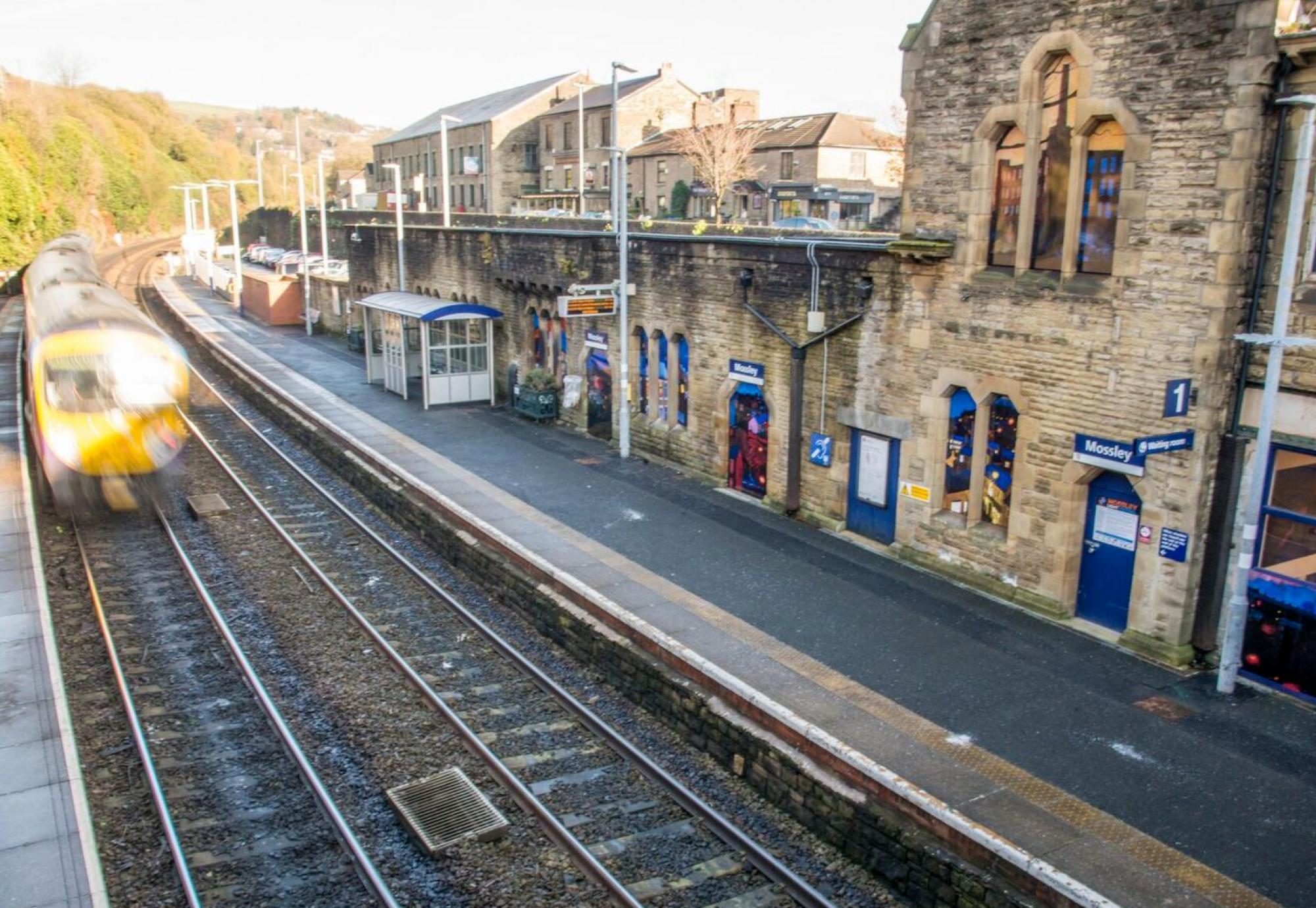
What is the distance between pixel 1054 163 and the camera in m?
12.8

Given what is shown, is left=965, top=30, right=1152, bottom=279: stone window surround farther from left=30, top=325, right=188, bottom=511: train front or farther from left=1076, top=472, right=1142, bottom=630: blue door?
left=30, top=325, right=188, bottom=511: train front

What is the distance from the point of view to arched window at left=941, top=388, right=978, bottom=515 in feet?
46.5

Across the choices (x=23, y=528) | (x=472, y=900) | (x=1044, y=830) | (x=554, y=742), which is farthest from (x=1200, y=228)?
(x=23, y=528)

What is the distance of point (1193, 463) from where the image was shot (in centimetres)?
1118

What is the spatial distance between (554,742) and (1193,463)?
7511mm

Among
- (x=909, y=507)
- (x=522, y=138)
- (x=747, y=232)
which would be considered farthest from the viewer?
(x=522, y=138)

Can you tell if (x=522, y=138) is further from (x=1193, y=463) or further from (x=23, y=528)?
(x=1193, y=463)

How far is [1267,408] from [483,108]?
240ft

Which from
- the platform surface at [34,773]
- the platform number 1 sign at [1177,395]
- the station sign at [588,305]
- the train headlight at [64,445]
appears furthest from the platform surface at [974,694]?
the platform surface at [34,773]

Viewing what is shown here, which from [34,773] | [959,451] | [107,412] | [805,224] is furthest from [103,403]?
[805,224]

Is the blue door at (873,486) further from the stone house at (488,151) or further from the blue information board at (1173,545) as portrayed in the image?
the stone house at (488,151)

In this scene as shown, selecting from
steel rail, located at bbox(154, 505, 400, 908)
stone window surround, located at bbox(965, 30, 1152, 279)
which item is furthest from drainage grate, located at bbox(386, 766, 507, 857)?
stone window surround, located at bbox(965, 30, 1152, 279)

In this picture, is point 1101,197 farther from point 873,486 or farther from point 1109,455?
point 873,486

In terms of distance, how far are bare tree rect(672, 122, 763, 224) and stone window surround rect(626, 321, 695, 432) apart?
29378 millimetres
